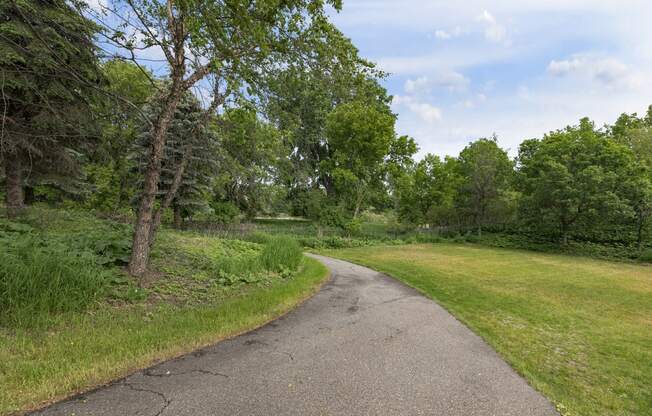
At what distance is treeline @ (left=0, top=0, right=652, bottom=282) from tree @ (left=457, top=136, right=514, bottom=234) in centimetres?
12

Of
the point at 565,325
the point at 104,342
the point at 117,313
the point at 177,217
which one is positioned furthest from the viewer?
the point at 177,217

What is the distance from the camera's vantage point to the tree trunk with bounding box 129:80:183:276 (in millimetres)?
5957

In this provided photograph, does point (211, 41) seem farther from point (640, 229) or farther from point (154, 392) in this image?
point (640, 229)

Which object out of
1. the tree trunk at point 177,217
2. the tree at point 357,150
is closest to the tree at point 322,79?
the tree trunk at point 177,217

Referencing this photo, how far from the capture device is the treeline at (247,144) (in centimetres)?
532

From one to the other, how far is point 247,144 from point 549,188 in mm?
21544

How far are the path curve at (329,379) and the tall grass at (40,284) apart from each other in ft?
6.45

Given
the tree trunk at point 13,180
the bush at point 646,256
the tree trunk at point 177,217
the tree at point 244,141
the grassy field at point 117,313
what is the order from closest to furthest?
the grassy field at point 117,313
the tree at point 244,141
the tree trunk at point 13,180
the tree trunk at point 177,217
the bush at point 646,256

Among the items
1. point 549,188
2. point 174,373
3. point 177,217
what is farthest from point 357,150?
point 174,373

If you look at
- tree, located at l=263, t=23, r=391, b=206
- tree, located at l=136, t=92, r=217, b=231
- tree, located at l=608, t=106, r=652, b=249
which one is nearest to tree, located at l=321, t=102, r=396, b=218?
tree, located at l=136, t=92, r=217, b=231

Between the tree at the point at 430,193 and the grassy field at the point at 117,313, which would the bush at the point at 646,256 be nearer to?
the tree at the point at 430,193

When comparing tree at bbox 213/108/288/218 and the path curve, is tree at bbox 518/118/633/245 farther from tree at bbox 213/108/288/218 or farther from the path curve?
the path curve

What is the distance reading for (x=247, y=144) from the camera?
8281 millimetres

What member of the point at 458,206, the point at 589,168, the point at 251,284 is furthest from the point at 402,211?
the point at 251,284
